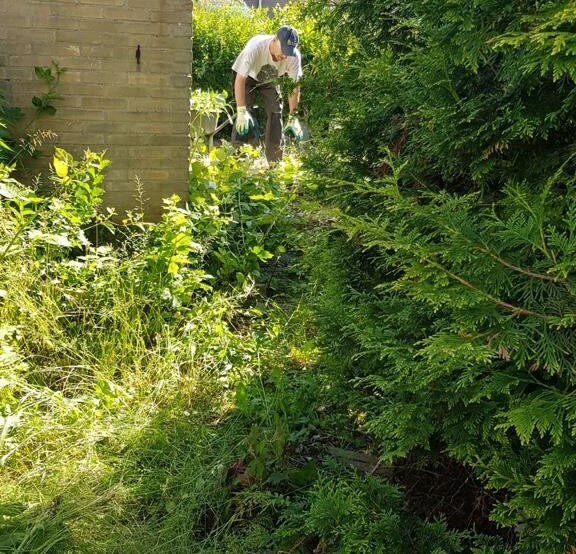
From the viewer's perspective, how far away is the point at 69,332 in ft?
12.0

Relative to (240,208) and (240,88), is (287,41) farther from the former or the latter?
(240,208)

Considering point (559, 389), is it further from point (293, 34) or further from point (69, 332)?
point (293, 34)

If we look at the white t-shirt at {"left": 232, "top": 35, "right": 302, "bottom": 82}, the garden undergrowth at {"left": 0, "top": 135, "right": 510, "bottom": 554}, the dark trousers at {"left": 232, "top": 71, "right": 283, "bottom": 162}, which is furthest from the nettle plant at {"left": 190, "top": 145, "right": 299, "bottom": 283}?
the dark trousers at {"left": 232, "top": 71, "right": 283, "bottom": 162}

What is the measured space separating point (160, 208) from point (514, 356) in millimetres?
3431

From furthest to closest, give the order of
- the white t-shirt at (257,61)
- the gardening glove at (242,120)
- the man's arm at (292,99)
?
the white t-shirt at (257,61) → the gardening glove at (242,120) → the man's arm at (292,99)

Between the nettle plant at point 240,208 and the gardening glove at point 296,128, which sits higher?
the gardening glove at point 296,128

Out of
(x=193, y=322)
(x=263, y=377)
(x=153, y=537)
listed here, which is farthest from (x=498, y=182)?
(x=193, y=322)

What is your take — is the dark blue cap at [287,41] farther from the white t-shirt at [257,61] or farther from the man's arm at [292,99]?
the man's arm at [292,99]

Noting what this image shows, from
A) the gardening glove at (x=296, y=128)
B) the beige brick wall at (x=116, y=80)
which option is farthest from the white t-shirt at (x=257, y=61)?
the beige brick wall at (x=116, y=80)

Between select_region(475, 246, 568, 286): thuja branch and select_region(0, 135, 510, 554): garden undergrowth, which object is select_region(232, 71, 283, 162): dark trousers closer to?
select_region(0, 135, 510, 554): garden undergrowth

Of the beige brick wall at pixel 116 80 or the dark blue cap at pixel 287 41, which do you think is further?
the dark blue cap at pixel 287 41

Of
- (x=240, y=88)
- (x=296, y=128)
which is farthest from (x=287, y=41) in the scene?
(x=296, y=128)

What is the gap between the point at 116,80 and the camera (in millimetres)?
4418

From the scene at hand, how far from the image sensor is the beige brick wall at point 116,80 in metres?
4.21
